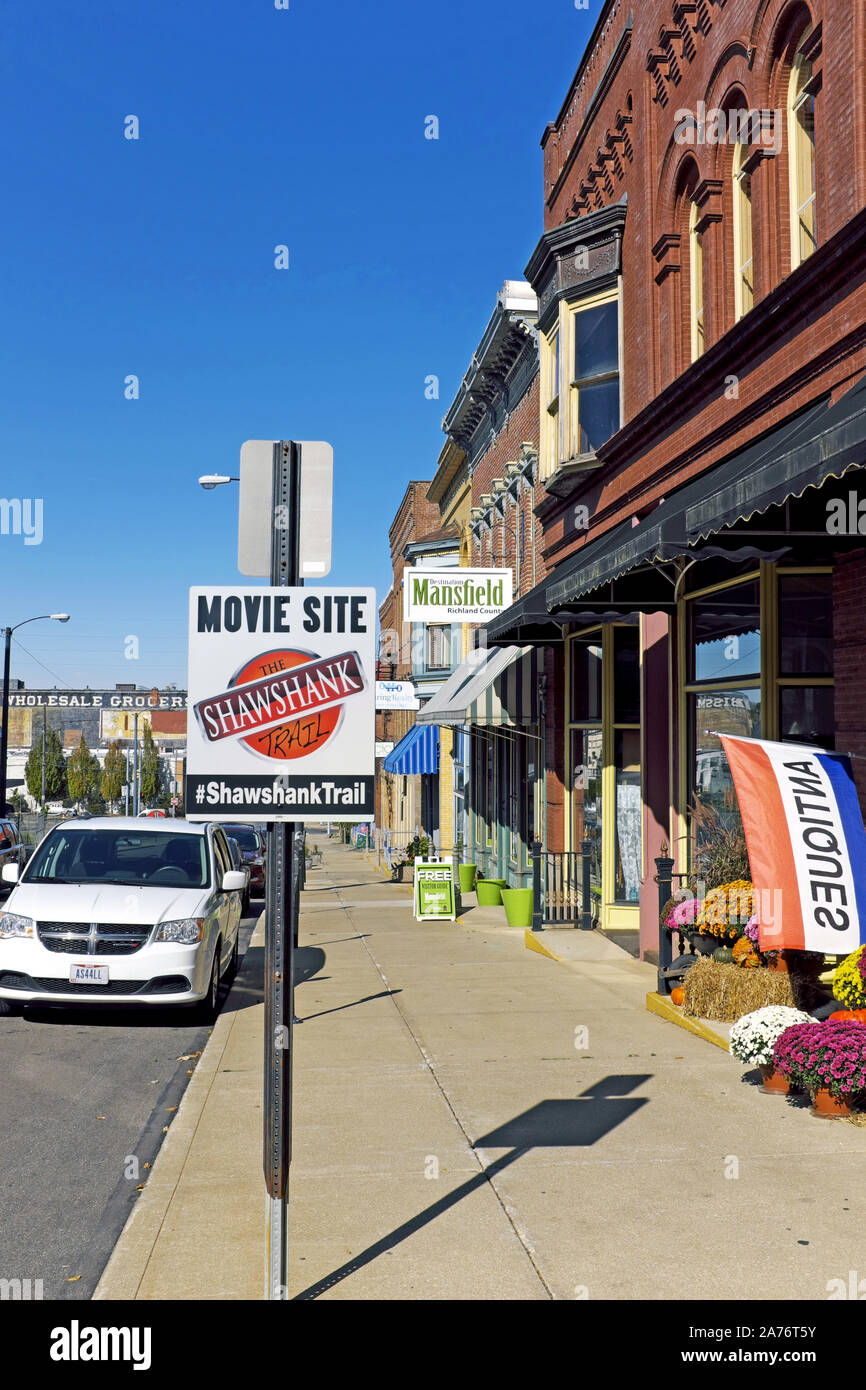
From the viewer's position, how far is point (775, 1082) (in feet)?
24.9

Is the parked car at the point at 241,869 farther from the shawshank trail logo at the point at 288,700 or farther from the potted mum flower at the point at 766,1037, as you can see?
the shawshank trail logo at the point at 288,700

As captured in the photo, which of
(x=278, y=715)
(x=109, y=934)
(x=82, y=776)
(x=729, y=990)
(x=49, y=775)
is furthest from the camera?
(x=82, y=776)

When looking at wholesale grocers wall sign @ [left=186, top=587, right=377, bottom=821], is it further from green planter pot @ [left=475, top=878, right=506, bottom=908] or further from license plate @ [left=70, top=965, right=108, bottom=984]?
green planter pot @ [left=475, top=878, right=506, bottom=908]

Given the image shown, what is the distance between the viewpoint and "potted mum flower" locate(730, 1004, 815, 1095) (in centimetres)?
742

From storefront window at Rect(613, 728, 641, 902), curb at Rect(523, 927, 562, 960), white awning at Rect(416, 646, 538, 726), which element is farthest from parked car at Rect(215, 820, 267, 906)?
storefront window at Rect(613, 728, 641, 902)

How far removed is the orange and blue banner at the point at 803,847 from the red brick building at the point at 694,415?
3.78ft

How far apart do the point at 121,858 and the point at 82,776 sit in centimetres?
8752

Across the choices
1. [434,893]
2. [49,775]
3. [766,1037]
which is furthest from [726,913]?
[49,775]

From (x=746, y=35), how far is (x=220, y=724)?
968cm

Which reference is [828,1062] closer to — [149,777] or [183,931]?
[183,931]

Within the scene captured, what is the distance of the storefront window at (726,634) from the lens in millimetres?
10953

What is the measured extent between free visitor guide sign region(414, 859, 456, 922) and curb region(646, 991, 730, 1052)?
8.89 metres

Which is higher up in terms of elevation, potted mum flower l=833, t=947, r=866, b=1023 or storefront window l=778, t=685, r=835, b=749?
storefront window l=778, t=685, r=835, b=749
